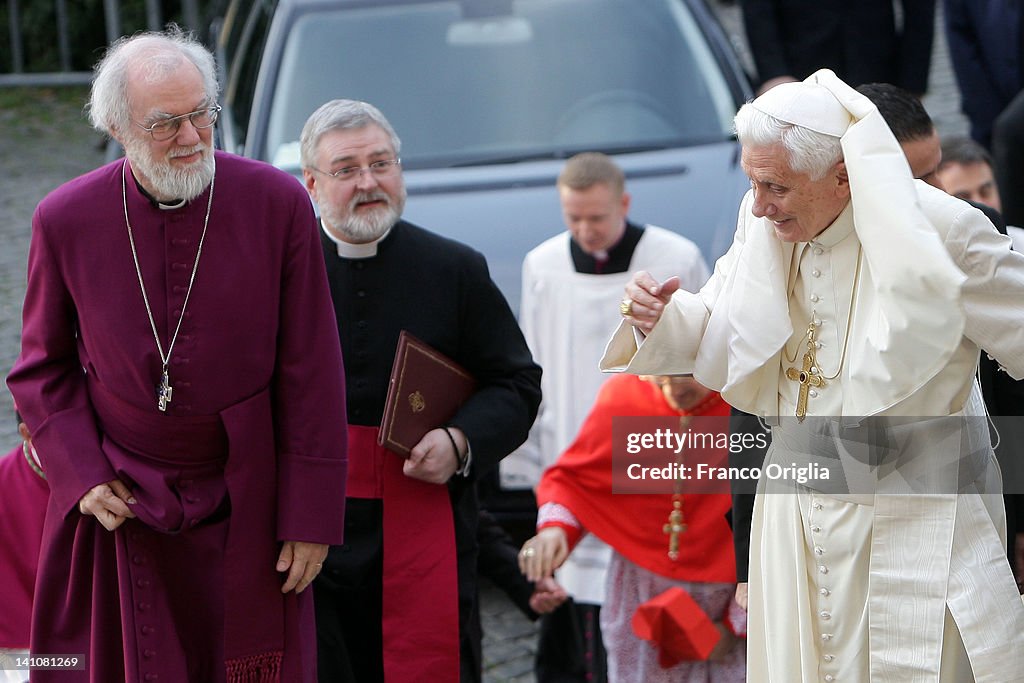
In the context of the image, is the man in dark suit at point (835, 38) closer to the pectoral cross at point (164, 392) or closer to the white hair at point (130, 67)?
the white hair at point (130, 67)

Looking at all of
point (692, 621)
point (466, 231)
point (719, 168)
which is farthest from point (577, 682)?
point (719, 168)

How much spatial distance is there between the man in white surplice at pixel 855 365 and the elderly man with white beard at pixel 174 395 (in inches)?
29.6

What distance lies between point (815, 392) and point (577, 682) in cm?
188

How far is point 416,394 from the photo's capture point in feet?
12.4

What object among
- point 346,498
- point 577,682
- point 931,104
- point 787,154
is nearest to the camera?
point 787,154

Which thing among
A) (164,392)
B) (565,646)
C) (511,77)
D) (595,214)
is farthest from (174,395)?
(511,77)

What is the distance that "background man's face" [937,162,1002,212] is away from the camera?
4.97 metres

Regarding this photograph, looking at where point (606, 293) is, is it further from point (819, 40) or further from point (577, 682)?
point (819, 40)

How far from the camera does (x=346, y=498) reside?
3840mm

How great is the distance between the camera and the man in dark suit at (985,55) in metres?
7.21

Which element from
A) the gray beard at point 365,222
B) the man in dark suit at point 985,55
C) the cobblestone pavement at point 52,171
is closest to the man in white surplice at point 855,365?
the gray beard at point 365,222

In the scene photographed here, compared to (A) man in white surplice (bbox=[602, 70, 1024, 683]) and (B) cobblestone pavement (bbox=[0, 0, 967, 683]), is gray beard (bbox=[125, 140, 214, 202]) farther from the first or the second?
(B) cobblestone pavement (bbox=[0, 0, 967, 683])

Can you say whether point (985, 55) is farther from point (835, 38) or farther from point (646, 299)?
point (646, 299)

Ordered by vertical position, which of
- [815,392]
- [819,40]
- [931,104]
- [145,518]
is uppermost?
[931,104]
